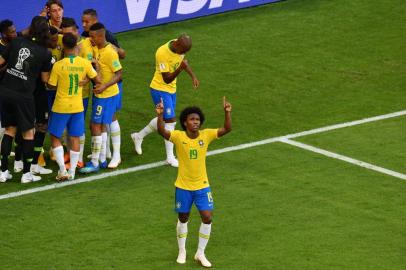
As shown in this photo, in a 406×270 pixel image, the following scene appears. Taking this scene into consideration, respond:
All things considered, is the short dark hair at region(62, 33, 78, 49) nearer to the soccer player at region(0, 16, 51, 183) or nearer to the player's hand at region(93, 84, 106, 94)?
the soccer player at region(0, 16, 51, 183)

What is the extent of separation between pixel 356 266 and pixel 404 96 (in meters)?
7.73

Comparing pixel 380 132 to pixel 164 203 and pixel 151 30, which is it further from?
pixel 151 30

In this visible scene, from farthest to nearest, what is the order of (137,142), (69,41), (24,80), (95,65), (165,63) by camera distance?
(137,142)
(165,63)
(95,65)
(24,80)
(69,41)

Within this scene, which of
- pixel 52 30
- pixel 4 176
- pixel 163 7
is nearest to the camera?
pixel 4 176

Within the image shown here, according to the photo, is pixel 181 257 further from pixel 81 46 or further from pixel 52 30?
pixel 52 30

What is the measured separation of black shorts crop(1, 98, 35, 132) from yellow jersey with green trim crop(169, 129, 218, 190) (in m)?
3.31

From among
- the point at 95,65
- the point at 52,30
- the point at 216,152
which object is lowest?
the point at 216,152

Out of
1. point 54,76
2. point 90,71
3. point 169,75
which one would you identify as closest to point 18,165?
point 54,76

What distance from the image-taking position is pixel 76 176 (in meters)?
16.4

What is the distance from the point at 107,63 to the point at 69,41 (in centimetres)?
103

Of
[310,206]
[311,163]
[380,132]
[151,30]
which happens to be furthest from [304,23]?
[310,206]

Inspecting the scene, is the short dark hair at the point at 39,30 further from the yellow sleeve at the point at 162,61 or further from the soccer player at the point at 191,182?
the soccer player at the point at 191,182

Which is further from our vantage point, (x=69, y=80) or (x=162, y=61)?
(x=162, y=61)

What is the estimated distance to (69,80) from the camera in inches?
619
